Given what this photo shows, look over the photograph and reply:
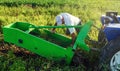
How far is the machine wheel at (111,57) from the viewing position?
5598 mm

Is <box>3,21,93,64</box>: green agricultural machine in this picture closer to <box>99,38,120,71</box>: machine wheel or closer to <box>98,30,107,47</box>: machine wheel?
<box>99,38,120,71</box>: machine wheel

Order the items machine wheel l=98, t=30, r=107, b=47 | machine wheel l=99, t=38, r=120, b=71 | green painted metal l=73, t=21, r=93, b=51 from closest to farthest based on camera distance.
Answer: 1. machine wheel l=99, t=38, r=120, b=71
2. green painted metal l=73, t=21, r=93, b=51
3. machine wheel l=98, t=30, r=107, b=47

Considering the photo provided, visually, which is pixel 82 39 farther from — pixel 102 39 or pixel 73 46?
pixel 102 39

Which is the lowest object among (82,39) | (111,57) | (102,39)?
(102,39)

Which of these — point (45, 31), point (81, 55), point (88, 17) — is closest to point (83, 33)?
point (81, 55)

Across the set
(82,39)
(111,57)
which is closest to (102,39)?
(82,39)

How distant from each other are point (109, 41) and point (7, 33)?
222cm

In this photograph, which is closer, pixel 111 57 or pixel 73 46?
pixel 111 57

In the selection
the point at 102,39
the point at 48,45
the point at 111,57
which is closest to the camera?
the point at 111,57

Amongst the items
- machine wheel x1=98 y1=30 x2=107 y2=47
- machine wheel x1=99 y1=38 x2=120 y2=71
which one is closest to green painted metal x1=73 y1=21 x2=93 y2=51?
machine wheel x1=99 y1=38 x2=120 y2=71

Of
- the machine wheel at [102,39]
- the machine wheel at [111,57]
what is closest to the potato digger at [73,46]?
the machine wheel at [111,57]

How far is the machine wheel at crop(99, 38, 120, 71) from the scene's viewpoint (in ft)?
18.4

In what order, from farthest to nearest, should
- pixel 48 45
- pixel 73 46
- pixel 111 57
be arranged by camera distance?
pixel 48 45, pixel 73 46, pixel 111 57

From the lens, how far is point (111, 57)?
5656mm
